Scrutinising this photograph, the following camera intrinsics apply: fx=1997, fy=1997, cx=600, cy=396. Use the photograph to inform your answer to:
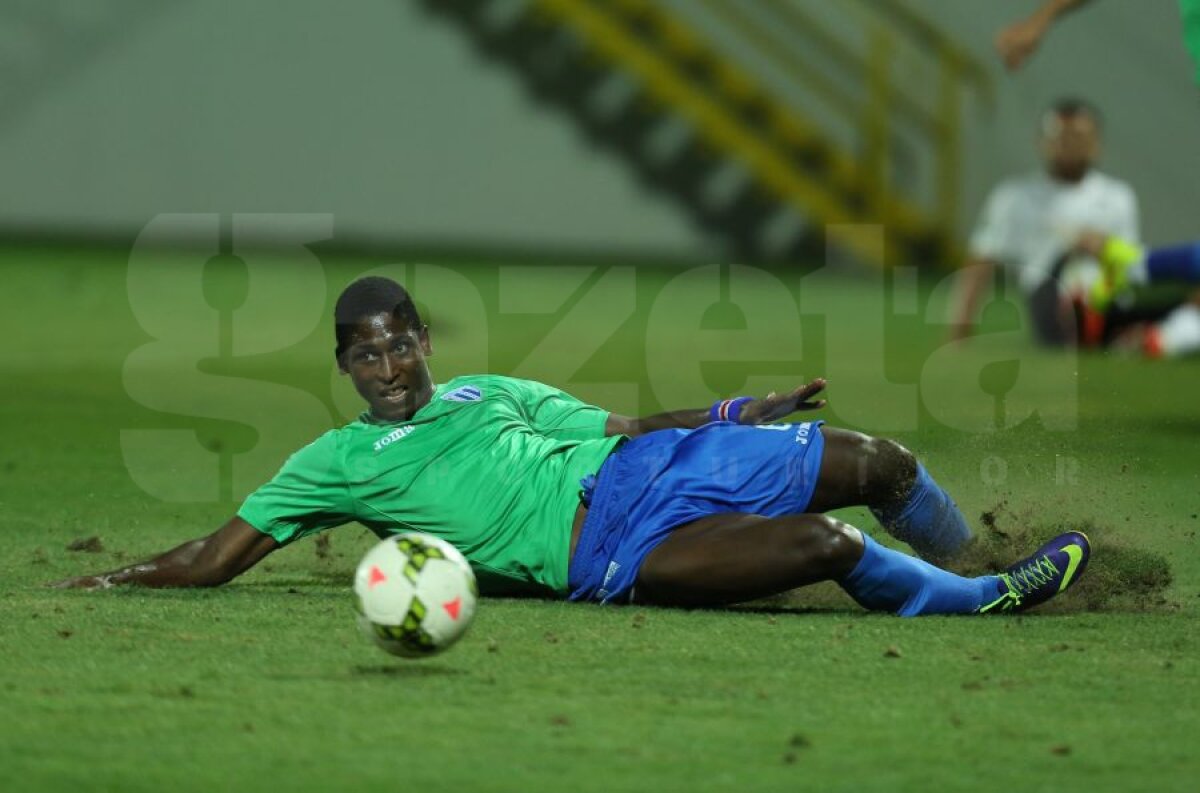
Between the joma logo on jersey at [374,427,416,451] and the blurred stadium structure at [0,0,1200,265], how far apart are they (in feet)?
45.7

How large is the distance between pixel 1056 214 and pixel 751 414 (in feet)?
34.5

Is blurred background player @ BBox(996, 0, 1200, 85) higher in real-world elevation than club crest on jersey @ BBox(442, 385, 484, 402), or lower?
higher

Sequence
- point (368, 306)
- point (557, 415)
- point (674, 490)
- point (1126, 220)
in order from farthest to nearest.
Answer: point (1126, 220)
point (557, 415)
point (368, 306)
point (674, 490)

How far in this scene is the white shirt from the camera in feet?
54.4

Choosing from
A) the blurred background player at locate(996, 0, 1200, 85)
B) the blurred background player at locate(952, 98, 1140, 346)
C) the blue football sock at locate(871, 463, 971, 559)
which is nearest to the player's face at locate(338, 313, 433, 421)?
the blue football sock at locate(871, 463, 971, 559)

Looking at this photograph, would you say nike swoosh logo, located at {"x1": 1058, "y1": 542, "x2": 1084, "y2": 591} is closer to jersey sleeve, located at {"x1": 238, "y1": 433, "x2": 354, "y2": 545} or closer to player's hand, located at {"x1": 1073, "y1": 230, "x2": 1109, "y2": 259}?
jersey sleeve, located at {"x1": 238, "y1": 433, "x2": 354, "y2": 545}

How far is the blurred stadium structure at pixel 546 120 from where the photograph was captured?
2030 cm

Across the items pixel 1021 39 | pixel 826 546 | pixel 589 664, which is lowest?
pixel 589 664

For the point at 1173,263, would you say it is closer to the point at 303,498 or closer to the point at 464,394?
the point at 464,394

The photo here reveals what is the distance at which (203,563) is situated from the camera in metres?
6.41

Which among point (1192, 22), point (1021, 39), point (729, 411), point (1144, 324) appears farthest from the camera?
point (1144, 324)

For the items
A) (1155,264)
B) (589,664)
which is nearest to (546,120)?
(1155,264)

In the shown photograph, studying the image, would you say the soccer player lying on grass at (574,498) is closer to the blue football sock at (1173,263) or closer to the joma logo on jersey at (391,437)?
the joma logo on jersey at (391,437)

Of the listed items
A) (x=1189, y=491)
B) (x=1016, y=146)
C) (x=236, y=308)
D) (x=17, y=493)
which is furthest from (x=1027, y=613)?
(x=1016, y=146)
